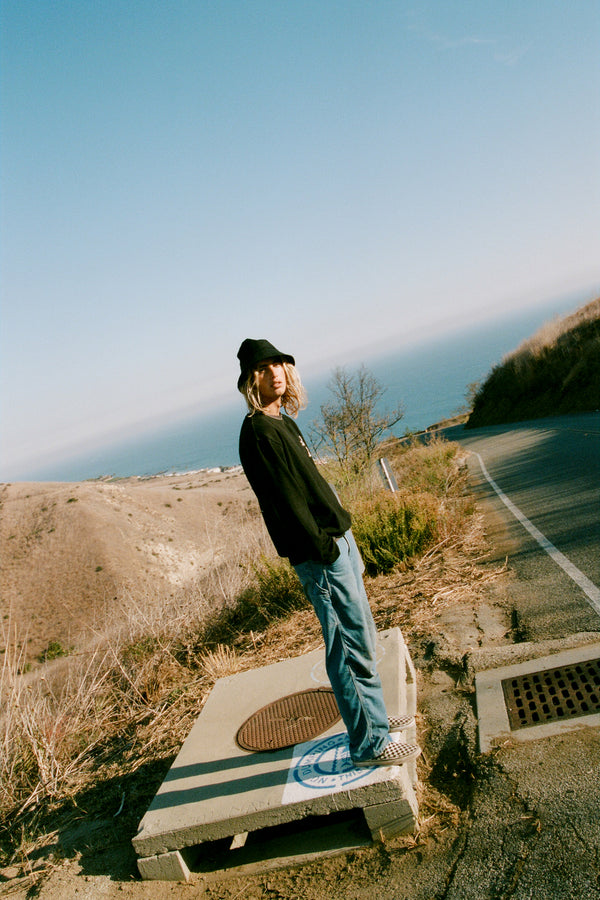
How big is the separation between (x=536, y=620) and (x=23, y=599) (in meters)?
43.3

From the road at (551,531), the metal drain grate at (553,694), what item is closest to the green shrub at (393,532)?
the road at (551,531)

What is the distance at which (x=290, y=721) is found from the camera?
3.73m

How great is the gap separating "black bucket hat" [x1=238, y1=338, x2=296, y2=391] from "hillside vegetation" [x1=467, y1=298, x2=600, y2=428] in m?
24.6

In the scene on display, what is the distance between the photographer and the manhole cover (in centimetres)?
351

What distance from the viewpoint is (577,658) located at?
369 cm

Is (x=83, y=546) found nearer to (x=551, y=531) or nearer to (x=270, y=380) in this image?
(x=551, y=531)

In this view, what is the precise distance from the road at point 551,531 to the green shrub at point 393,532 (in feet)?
3.10

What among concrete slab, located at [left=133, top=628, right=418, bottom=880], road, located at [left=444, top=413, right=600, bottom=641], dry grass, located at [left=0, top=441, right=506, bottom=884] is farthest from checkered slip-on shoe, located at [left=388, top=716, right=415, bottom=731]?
dry grass, located at [left=0, top=441, right=506, bottom=884]

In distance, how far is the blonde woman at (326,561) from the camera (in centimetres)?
278

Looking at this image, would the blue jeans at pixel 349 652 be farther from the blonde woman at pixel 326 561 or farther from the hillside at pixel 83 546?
the hillside at pixel 83 546

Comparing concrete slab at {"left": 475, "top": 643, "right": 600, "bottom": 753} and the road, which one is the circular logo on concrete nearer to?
concrete slab at {"left": 475, "top": 643, "right": 600, "bottom": 753}

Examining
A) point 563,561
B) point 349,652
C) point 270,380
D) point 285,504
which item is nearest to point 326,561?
point 285,504

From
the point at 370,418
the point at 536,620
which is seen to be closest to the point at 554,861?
the point at 536,620

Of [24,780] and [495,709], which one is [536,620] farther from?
[24,780]
